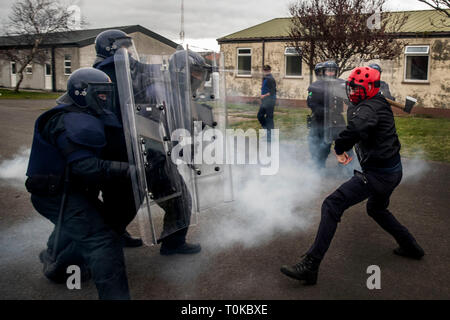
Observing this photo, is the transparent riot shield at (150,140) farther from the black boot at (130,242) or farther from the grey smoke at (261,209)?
the grey smoke at (261,209)

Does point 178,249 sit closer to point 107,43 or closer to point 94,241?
Answer: point 94,241

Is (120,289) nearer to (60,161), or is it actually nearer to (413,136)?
(60,161)

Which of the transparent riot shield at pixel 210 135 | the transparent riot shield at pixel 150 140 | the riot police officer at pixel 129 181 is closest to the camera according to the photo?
the transparent riot shield at pixel 150 140

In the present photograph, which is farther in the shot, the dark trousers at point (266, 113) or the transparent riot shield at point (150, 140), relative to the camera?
the dark trousers at point (266, 113)

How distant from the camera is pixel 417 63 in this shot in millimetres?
20891

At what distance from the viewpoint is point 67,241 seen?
3.54 meters

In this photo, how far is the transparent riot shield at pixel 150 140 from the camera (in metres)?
3.10

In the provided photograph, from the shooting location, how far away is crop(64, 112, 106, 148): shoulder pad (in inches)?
112

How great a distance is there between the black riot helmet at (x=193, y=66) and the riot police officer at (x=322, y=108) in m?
3.86

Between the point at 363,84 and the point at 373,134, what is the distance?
1.40ft

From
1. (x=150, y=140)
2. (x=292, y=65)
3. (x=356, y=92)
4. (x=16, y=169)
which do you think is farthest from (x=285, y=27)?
(x=150, y=140)

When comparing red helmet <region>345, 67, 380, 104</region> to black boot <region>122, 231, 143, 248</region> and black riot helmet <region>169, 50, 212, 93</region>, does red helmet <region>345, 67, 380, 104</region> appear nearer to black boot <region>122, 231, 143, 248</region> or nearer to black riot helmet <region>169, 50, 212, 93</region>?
black riot helmet <region>169, 50, 212, 93</region>

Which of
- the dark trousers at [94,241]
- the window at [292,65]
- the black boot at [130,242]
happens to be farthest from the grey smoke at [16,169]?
the window at [292,65]

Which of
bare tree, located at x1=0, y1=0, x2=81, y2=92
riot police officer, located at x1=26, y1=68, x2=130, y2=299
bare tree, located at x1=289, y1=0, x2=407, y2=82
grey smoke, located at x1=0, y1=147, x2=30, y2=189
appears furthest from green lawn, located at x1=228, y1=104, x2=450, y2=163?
bare tree, located at x1=0, y1=0, x2=81, y2=92
